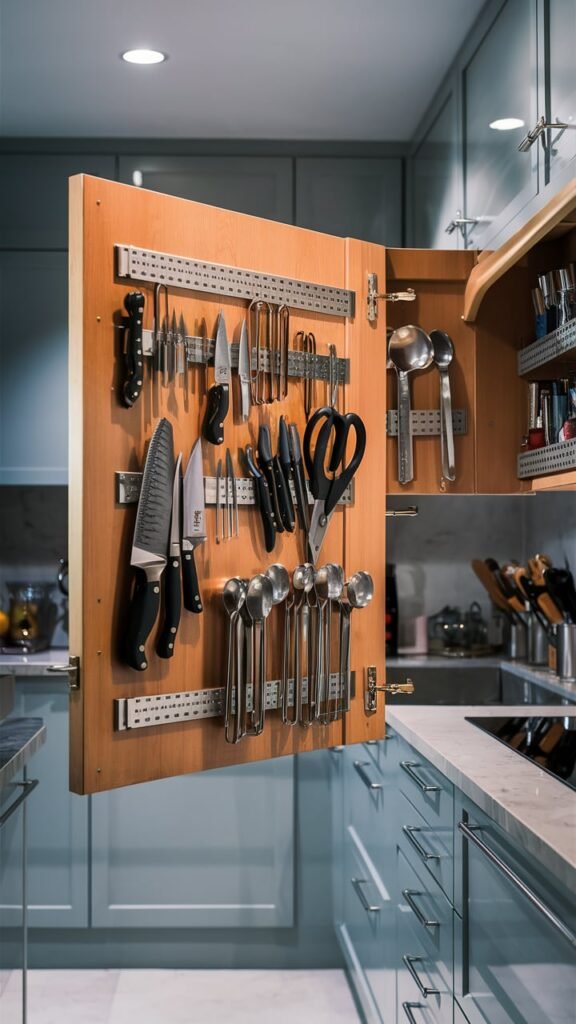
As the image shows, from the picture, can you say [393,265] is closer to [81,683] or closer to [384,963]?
[81,683]

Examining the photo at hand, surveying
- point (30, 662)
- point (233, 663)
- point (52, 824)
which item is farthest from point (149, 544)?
point (52, 824)

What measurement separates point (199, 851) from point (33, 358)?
1621 mm

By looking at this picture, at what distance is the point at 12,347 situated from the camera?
10.9 ft

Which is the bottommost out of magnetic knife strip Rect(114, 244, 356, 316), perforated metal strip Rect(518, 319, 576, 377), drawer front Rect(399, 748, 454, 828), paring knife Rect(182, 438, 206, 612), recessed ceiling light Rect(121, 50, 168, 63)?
drawer front Rect(399, 748, 454, 828)

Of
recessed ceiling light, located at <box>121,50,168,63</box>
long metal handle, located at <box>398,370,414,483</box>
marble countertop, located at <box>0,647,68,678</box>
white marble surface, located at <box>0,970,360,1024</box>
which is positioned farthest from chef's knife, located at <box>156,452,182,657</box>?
white marble surface, located at <box>0,970,360,1024</box>

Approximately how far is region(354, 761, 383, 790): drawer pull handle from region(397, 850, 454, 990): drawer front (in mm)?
258

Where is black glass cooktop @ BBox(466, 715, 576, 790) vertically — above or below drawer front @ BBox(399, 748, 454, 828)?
above

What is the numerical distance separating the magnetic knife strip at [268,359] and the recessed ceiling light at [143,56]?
1211mm

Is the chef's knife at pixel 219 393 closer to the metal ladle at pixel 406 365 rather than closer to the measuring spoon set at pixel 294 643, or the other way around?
the measuring spoon set at pixel 294 643

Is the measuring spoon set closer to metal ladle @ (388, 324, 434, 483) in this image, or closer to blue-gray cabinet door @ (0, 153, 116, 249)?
metal ladle @ (388, 324, 434, 483)

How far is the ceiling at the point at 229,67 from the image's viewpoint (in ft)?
8.20

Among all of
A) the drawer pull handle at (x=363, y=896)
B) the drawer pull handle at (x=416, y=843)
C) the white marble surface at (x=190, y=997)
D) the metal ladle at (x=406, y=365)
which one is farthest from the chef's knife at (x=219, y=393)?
the white marble surface at (x=190, y=997)

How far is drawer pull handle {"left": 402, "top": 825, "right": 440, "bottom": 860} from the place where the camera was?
1970 millimetres

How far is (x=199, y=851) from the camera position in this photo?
3191 millimetres
